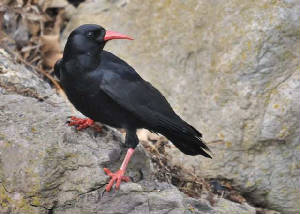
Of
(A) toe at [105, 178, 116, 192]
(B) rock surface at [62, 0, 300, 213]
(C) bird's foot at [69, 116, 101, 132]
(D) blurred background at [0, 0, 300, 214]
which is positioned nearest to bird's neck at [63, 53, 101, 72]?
(C) bird's foot at [69, 116, 101, 132]

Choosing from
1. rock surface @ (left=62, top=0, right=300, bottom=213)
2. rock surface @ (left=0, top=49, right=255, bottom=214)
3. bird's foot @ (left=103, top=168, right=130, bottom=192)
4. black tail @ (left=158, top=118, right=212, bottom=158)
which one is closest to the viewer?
rock surface @ (left=0, top=49, right=255, bottom=214)

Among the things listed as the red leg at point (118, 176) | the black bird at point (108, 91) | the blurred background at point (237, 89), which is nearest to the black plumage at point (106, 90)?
the black bird at point (108, 91)

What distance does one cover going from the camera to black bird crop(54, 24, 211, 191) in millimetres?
4352

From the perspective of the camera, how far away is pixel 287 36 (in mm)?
5777

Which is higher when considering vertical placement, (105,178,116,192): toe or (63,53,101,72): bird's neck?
(63,53,101,72): bird's neck

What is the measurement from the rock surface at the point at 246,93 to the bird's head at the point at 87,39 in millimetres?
1804

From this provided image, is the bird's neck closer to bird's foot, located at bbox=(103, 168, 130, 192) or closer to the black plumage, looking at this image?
the black plumage

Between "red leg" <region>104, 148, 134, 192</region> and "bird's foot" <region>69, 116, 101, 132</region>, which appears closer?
"red leg" <region>104, 148, 134, 192</region>

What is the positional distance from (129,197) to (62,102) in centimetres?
156

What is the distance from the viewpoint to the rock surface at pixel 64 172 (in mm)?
4098

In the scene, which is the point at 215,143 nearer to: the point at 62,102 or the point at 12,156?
the point at 62,102

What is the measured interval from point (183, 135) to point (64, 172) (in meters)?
1.07

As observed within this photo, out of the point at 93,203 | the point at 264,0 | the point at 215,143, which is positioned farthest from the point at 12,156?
the point at 264,0

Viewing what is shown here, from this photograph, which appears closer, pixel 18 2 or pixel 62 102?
pixel 62 102
